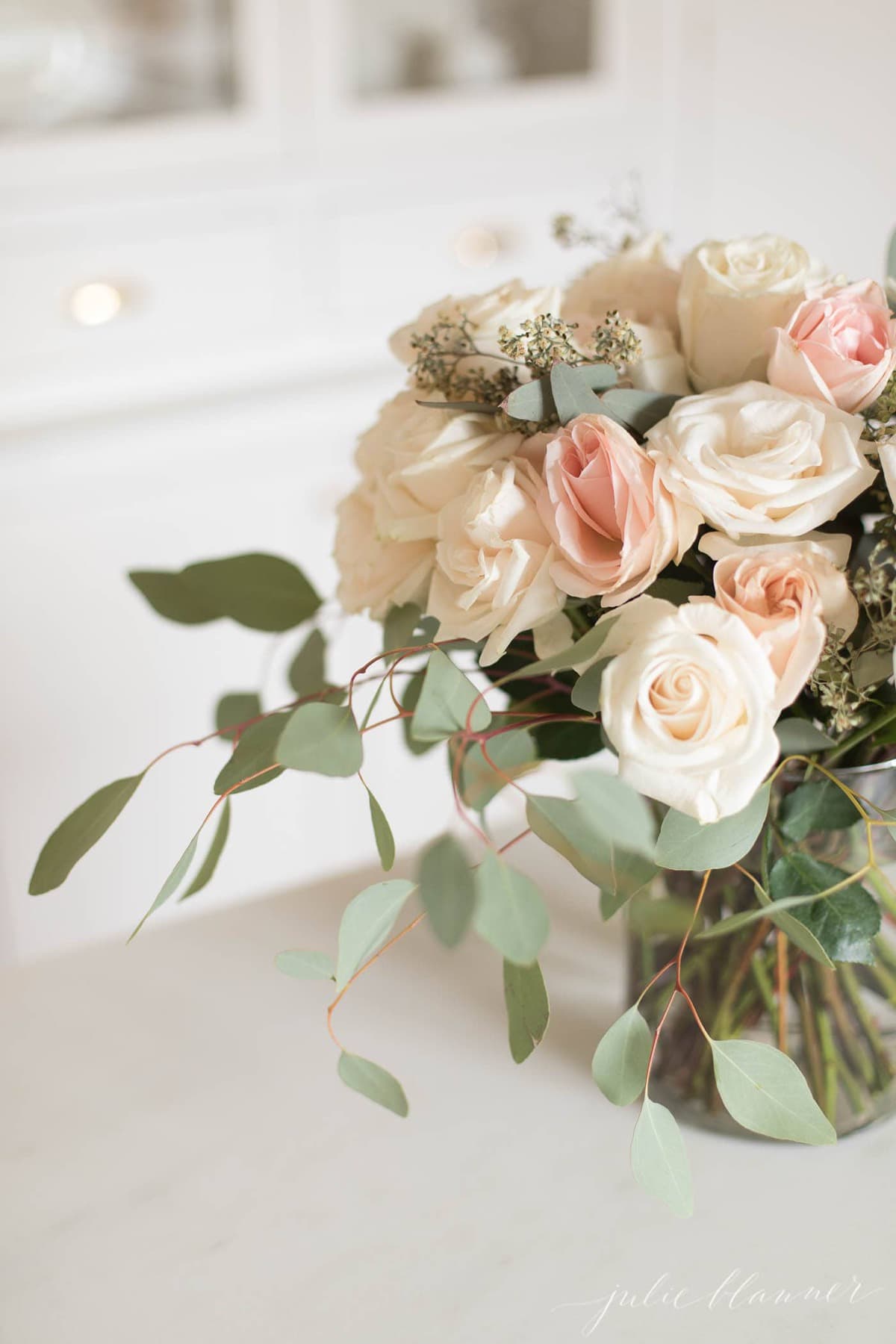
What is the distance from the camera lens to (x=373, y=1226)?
625 millimetres

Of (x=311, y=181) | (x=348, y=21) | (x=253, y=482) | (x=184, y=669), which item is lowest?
(x=184, y=669)

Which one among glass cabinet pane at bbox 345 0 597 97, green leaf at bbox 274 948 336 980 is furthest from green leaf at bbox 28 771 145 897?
glass cabinet pane at bbox 345 0 597 97

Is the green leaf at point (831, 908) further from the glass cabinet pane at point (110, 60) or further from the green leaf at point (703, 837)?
the glass cabinet pane at point (110, 60)

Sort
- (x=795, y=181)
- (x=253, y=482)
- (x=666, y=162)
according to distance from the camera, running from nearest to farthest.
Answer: (x=253, y=482) < (x=666, y=162) < (x=795, y=181)

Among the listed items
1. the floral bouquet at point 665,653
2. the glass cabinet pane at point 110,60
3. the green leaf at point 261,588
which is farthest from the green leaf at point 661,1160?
the glass cabinet pane at point 110,60

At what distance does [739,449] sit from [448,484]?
0.13 metres

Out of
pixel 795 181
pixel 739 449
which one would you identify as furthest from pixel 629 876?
pixel 795 181

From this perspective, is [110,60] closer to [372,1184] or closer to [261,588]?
[261,588]

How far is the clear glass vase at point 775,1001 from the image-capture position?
0.64 metres

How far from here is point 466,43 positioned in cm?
149

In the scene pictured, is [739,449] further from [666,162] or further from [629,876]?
[666,162]

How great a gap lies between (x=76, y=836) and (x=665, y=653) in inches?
10.9

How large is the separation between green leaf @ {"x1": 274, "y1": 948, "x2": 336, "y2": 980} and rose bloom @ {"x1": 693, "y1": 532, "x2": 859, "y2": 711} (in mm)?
215
